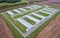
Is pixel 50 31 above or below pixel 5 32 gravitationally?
above

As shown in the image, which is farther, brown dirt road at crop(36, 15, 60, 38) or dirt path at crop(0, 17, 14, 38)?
dirt path at crop(0, 17, 14, 38)

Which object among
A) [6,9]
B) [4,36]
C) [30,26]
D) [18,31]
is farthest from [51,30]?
[6,9]

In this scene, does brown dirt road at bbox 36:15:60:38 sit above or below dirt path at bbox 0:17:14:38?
above

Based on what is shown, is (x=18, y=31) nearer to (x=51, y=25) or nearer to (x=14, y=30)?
(x=14, y=30)

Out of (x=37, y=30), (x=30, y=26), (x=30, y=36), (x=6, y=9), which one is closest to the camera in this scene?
(x=30, y=36)

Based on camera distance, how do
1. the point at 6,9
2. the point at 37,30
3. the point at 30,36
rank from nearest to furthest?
1. the point at 30,36
2. the point at 37,30
3. the point at 6,9

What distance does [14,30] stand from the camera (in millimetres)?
7062

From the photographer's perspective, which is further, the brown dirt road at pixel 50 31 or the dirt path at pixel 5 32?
the dirt path at pixel 5 32

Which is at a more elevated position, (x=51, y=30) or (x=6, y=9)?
(x=51, y=30)

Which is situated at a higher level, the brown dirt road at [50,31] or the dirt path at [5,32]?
the brown dirt road at [50,31]

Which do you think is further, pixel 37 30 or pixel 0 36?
pixel 37 30

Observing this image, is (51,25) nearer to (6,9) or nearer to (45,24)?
(45,24)

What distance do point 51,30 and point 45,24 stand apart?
1003 mm

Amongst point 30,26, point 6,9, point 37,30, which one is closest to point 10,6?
point 6,9
